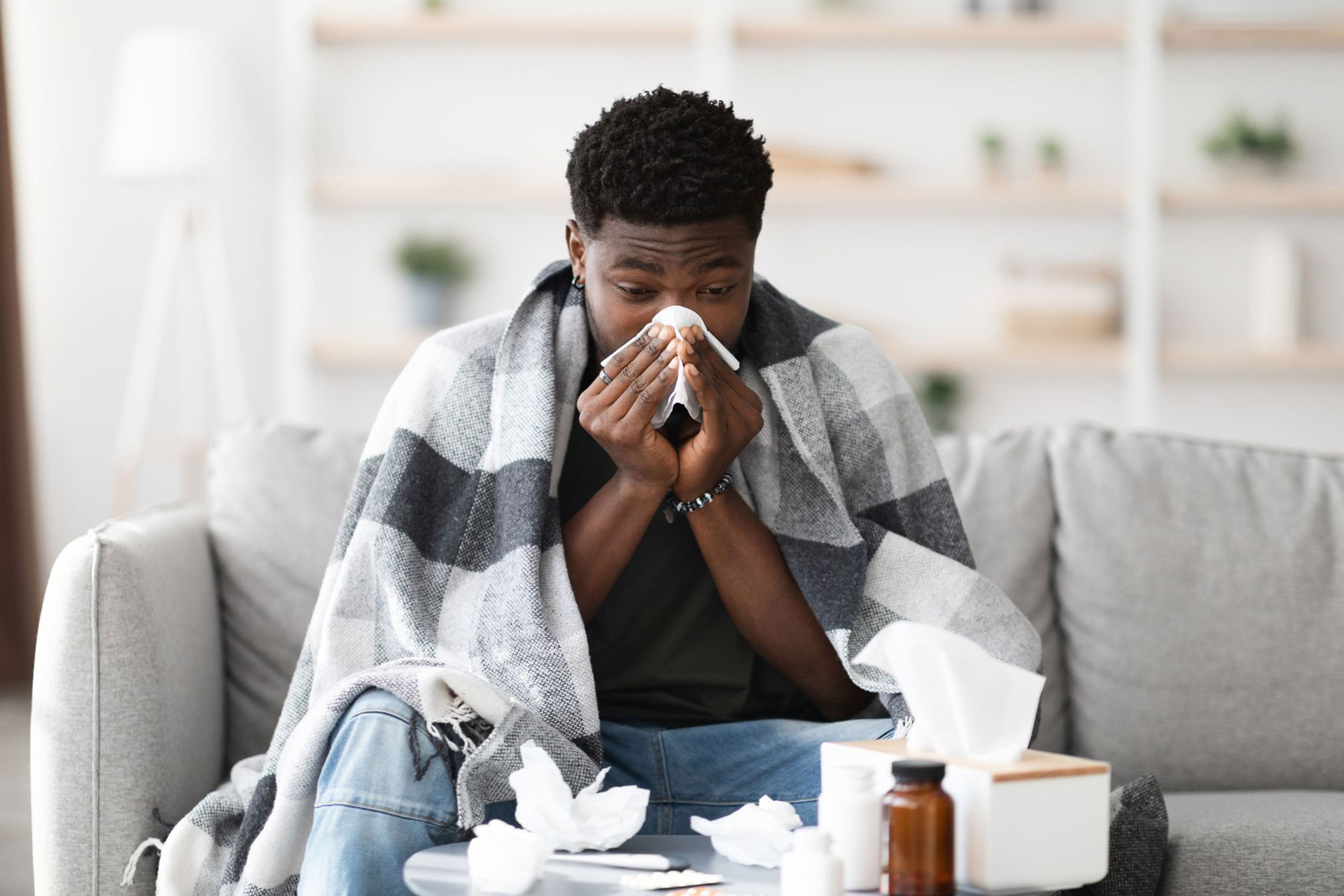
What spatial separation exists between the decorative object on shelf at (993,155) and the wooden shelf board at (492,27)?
89 centimetres

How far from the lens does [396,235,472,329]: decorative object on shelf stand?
3.81m

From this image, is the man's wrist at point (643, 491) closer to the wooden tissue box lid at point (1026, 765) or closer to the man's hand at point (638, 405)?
the man's hand at point (638, 405)

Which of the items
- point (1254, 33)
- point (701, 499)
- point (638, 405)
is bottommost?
point (701, 499)

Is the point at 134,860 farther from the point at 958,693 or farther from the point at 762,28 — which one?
the point at 762,28

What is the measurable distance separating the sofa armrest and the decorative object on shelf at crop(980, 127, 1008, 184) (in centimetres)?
289

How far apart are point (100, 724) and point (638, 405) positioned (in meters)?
0.69

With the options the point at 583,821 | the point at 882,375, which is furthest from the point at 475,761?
the point at 882,375

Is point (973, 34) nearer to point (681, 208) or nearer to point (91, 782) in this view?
point (681, 208)

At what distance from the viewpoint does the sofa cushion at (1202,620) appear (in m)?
1.82

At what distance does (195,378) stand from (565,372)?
2.80 metres

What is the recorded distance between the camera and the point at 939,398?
3863mm

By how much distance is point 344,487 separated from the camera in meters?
1.92

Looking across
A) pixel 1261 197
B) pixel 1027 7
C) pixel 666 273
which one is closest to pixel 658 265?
pixel 666 273

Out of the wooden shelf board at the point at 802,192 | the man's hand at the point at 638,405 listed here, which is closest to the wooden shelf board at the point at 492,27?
the wooden shelf board at the point at 802,192
